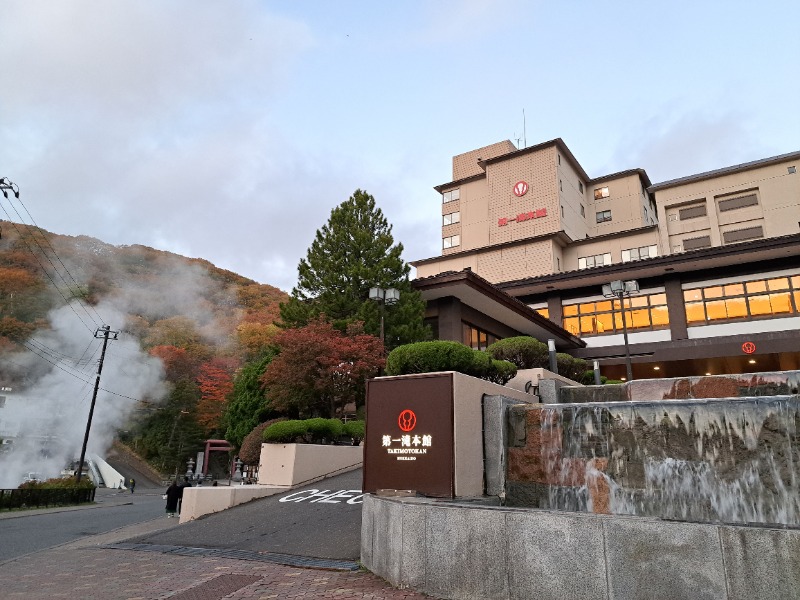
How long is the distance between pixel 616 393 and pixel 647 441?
Result: 5.65 m

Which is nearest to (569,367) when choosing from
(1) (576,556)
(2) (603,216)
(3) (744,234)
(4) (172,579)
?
(1) (576,556)

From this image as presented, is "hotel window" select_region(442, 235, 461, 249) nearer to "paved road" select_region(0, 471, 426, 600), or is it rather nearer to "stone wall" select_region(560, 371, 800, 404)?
"stone wall" select_region(560, 371, 800, 404)

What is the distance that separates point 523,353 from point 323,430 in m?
7.03

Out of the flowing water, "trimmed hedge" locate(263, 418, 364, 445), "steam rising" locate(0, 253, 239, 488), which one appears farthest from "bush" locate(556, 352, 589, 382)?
"steam rising" locate(0, 253, 239, 488)

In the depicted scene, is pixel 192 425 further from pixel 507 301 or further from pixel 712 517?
pixel 712 517

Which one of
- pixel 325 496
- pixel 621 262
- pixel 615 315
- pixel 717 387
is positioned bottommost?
pixel 325 496

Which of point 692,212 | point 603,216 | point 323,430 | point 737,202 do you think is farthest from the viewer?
point 603,216

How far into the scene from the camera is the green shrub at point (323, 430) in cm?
1741

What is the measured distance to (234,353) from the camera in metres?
66.0

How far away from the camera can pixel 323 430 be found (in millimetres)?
17766

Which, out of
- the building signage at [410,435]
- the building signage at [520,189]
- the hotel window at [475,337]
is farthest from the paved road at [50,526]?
the building signage at [520,189]

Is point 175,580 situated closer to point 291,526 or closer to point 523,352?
point 291,526

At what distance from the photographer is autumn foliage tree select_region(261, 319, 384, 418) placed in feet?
67.8

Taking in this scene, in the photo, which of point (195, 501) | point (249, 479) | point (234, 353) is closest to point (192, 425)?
point (234, 353)
